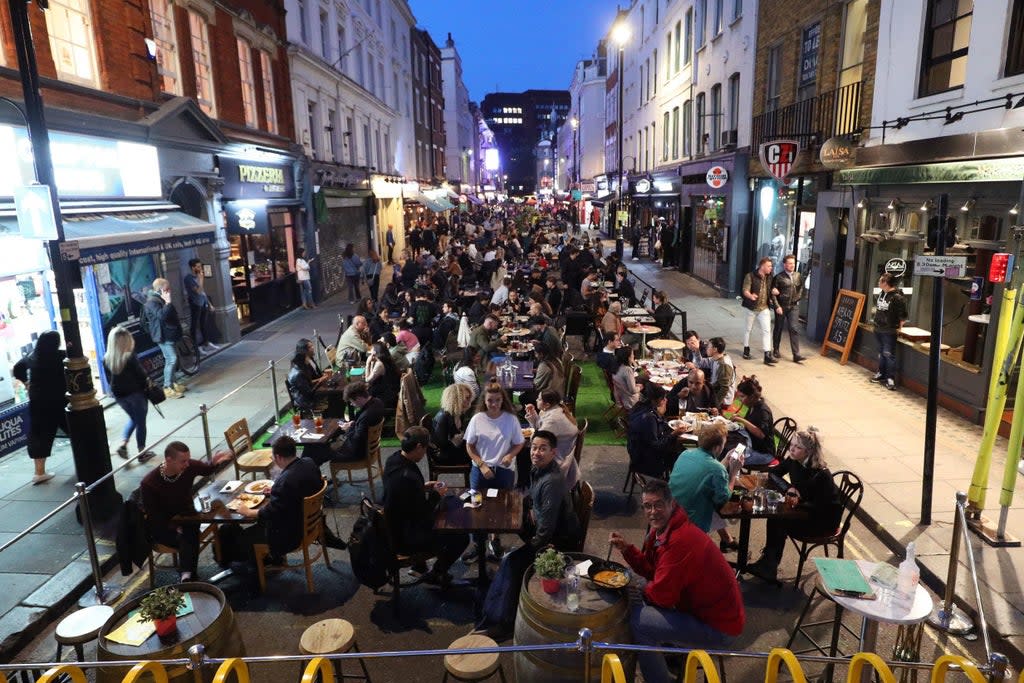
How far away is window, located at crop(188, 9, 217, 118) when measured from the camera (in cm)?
1512

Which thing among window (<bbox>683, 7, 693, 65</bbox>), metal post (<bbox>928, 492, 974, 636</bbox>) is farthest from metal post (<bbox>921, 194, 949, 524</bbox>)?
window (<bbox>683, 7, 693, 65</bbox>)

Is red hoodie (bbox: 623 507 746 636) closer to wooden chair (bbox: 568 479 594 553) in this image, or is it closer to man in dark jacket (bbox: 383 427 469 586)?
wooden chair (bbox: 568 479 594 553)

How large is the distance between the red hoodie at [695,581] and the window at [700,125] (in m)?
22.1

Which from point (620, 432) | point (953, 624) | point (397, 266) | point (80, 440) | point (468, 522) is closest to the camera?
point (953, 624)

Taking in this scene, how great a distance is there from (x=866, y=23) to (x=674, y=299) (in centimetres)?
1027

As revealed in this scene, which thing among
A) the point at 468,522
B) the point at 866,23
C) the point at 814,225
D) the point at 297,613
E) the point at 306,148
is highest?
the point at 866,23

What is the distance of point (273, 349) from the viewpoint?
617 inches

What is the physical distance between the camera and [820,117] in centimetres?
1485

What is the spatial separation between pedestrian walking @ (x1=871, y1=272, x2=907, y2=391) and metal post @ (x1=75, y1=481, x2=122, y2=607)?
12.2m

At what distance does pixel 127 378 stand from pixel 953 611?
10109mm

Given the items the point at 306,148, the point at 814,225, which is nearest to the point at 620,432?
the point at 814,225

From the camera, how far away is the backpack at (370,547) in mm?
5832

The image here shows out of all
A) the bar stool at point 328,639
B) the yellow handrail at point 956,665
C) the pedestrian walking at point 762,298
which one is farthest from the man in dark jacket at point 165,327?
the yellow handrail at point 956,665

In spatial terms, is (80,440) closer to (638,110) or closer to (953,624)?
(953,624)
